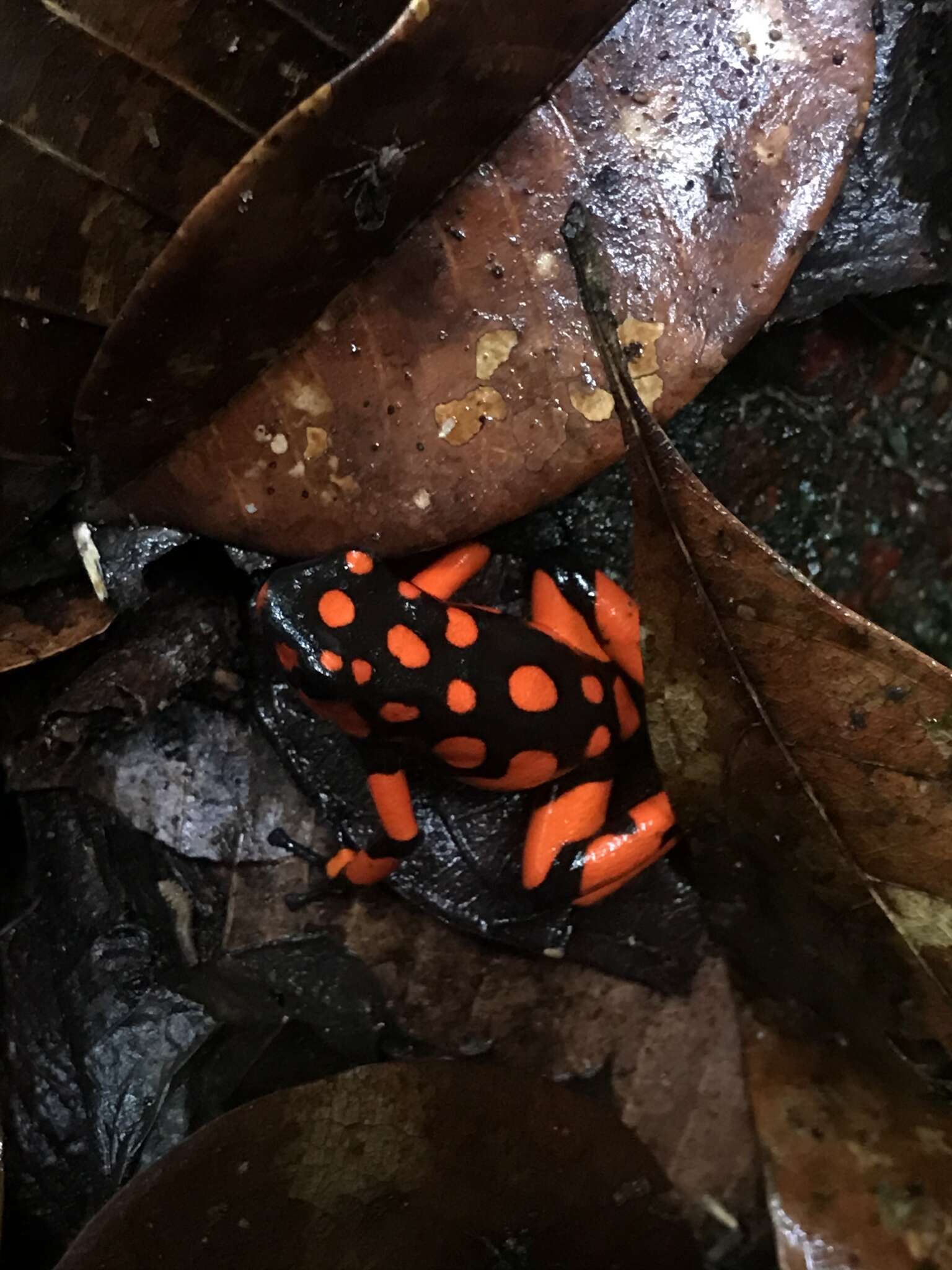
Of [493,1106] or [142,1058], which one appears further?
[142,1058]

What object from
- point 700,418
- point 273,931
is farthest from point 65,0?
point 273,931

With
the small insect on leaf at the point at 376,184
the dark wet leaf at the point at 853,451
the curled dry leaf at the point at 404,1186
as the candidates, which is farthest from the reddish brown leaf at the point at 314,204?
the curled dry leaf at the point at 404,1186

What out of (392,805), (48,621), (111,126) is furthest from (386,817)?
(111,126)

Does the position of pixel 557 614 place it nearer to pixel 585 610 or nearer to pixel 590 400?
pixel 585 610

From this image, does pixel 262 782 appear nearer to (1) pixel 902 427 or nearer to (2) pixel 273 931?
(2) pixel 273 931

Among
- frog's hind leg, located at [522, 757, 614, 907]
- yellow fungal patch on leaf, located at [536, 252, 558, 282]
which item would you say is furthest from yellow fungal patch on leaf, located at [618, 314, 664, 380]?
frog's hind leg, located at [522, 757, 614, 907]
